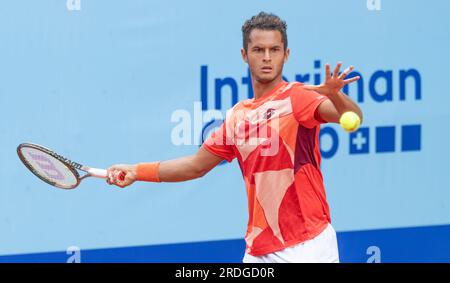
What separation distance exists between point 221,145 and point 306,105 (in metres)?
0.59

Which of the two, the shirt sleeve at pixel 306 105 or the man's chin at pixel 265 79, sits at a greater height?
the man's chin at pixel 265 79

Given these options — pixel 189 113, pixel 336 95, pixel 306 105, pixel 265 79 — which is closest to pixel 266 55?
pixel 265 79

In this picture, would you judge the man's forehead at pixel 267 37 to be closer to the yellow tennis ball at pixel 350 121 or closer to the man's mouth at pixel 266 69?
the man's mouth at pixel 266 69

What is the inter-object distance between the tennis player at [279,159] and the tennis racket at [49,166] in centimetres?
91

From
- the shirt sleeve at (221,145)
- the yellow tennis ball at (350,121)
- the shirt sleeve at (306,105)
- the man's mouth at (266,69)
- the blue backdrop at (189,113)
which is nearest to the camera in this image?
the yellow tennis ball at (350,121)

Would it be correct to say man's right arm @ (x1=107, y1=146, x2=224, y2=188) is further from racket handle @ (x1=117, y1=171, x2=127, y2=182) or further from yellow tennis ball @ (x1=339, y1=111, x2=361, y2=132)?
yellow tennis ball @ (x1=339, y1=111, x2=361, y2=132)

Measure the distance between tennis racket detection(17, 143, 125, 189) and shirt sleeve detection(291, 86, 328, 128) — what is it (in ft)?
4.07

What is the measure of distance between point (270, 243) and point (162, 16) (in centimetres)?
175

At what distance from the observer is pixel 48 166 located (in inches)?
246

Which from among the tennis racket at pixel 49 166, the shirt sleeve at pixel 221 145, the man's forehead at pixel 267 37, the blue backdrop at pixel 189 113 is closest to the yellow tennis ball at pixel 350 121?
the man's forehead at pixel 267 37

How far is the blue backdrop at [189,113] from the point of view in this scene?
662cm

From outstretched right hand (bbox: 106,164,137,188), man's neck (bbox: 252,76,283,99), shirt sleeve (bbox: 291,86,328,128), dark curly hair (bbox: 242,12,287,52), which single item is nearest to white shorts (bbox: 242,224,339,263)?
shirt sleeve (bbox: 291,86,328,128)

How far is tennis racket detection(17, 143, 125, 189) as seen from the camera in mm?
6141

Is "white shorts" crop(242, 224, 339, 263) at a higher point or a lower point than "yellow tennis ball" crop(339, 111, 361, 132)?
lower
